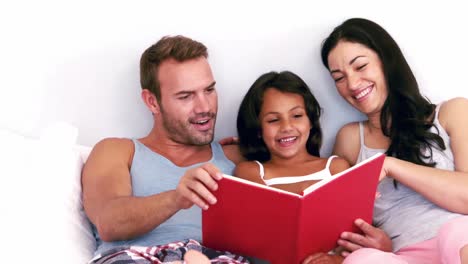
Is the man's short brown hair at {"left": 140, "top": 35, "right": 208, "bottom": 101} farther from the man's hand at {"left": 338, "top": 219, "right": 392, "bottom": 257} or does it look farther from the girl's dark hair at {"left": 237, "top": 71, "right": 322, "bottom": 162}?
the man's hand at {"left": 338, "top": 219, "right": 392, "bottom": 257}

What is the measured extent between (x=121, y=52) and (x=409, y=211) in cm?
116

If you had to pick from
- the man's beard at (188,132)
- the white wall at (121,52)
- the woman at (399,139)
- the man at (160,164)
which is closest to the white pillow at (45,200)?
the man at (160,164)

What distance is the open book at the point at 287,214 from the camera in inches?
44.8

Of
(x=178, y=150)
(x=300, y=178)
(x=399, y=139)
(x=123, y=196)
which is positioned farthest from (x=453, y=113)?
(x=123, y=196)

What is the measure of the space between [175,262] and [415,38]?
122 cm

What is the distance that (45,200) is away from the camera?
58.2 inches

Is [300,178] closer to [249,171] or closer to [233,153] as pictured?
[249,171]

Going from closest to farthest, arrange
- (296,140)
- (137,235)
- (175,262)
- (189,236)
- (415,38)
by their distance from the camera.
Result: (175,262) < (137,235) < (189,236) < (296,140) < (415,38)

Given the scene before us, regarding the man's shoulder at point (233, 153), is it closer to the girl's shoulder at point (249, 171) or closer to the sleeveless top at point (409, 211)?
the girl's shoulder at point (249, 171)

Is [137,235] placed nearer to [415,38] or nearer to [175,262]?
[175,262]

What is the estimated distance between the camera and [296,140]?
1.66 m

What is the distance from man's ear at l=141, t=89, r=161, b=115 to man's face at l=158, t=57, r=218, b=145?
0.13ft

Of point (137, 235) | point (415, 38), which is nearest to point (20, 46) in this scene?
point (137, 235)

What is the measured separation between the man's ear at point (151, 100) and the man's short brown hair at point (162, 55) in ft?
0.05
